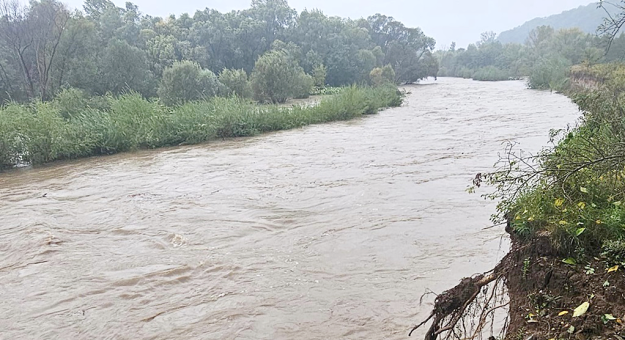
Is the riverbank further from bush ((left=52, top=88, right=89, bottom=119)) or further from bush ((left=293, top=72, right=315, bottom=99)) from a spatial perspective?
bush ((left=293, top=72, right=315, bottom=99))

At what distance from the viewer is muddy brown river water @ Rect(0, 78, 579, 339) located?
17.2ft

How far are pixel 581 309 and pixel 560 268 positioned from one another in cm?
66

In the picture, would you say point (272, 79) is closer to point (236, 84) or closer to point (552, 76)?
point (236, 84)

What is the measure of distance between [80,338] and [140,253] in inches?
94.7

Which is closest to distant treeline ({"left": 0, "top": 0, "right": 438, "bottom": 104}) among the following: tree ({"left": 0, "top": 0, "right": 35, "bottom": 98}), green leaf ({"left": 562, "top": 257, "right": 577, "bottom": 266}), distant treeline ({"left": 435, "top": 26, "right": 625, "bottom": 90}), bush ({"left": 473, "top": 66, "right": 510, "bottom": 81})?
tree ({"left": 0, "top": 0, "right": 35, "bottom": 98})

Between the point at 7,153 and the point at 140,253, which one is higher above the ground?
Answer: the point at 7,153

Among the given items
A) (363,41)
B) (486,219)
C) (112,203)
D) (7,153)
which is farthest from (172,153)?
(363,41)

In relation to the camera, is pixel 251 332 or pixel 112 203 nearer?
pixel 251 332

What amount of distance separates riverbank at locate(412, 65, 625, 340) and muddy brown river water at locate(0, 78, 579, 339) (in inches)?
61.9

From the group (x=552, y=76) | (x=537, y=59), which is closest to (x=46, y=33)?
(x=552, y=76)

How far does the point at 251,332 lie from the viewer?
16.1 feet

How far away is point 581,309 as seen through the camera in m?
2.59

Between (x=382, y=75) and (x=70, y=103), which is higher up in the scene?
(x=382, y=75)

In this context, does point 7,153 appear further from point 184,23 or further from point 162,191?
point 184,23
